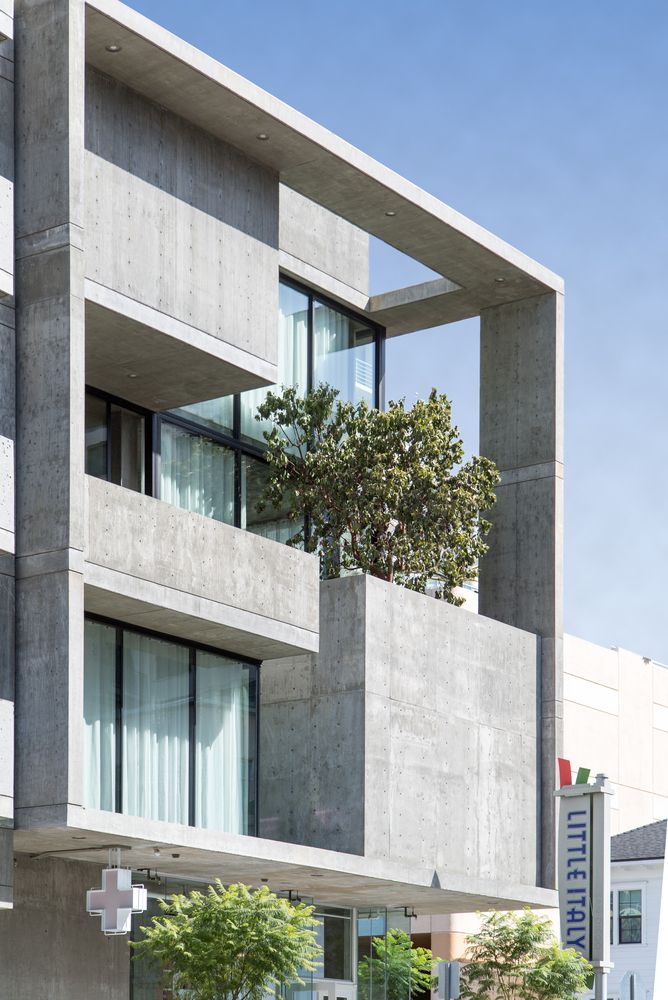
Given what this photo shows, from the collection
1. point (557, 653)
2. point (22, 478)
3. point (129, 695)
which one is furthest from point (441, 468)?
point (22, 478)

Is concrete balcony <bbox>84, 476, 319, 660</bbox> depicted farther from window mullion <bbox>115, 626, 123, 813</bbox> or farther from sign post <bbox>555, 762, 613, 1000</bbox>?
sign post <bbox>555, 762, 613, 1000</bbox>

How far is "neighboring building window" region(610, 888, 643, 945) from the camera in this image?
194ft

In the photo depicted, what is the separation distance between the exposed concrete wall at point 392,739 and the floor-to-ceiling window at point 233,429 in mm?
2852

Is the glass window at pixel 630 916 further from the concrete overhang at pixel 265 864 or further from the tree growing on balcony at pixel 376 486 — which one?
the tree growing on balcony at pixel 376 486

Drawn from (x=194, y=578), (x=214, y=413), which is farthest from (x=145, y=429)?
(x=194, y=578)

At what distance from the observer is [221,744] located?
2909cm

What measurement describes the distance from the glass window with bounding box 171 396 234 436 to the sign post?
29.1ft

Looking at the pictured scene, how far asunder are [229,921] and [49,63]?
12.9 meters

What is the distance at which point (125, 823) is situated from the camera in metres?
24.6

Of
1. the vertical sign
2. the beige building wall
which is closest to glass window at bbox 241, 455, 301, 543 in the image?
the vertical sign

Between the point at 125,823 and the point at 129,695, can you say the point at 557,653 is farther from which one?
the point at 125,823

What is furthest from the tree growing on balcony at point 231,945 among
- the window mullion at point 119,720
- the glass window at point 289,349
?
the glass window at point 289,349

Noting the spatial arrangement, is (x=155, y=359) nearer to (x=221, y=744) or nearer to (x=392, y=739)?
(x=221, y=744)

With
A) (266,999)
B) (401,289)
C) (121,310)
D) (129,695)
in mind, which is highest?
(401,289)
